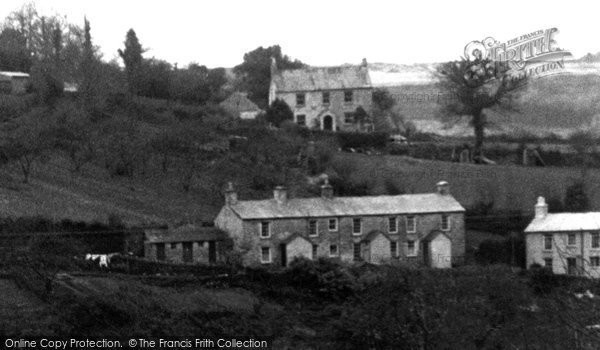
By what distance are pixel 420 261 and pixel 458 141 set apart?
22.3 meters

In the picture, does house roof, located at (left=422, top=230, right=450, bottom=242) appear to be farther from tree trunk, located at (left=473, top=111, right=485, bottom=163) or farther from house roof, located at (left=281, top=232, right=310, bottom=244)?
tree trunk, located at (left=473, top=111, right=485, bottom=163)

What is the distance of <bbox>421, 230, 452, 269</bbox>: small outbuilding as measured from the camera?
169ft

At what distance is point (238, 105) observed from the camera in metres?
77.2

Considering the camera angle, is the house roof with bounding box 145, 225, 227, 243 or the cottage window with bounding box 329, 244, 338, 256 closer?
the house roof with bounding box 145, 225, 227, 243

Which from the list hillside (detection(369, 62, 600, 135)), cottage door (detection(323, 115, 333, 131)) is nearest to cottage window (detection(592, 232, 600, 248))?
hillside (detection(369, 62, 600, 135))

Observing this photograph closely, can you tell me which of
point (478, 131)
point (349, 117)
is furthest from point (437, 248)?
point (349, 117)

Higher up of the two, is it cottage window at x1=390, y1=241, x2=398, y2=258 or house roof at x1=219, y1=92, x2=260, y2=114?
house roof at x1=219, y1=92, x2=260, y2=114

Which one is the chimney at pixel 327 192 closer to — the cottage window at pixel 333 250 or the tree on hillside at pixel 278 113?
the cottage window at pixel 333 250

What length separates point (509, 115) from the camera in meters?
81.8

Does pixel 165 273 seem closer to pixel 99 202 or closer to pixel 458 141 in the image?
pixel 99 202

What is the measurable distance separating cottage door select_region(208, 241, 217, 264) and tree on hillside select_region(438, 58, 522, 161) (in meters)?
21.4

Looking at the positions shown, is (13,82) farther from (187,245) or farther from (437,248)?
(437,248)

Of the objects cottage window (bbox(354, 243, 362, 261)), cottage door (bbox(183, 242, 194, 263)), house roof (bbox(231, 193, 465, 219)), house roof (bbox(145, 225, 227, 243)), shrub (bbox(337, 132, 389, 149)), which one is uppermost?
shrub (bbox(337, 132, 389, 149))

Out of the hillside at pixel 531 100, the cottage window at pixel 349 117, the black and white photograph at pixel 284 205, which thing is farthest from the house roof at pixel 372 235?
the hillside at pixel 531 100
